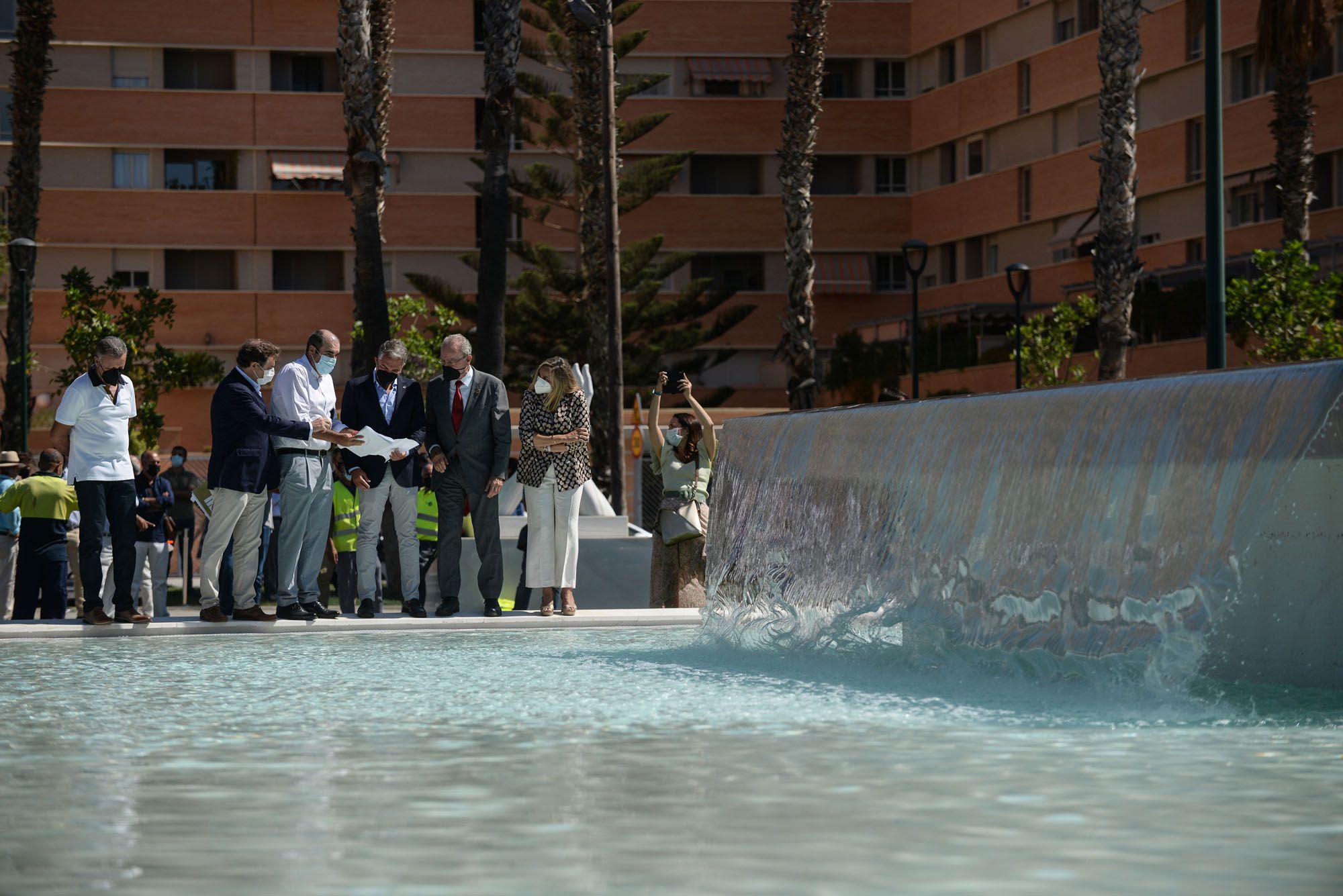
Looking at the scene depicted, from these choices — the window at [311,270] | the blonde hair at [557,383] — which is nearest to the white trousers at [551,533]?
the blonde hair at [557,383]

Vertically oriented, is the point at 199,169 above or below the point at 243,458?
above

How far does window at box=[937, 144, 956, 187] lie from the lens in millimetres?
56125

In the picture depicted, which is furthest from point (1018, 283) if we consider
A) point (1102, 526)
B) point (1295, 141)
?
point (1102, 526)

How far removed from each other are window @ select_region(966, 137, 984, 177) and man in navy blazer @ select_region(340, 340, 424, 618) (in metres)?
42.0

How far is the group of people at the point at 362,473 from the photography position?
42.4 ft

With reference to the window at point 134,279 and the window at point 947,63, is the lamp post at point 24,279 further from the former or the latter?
the window at point 947,63

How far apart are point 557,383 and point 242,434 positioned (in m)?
2.24

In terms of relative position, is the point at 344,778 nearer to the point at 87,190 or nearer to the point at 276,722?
the point at 276,722

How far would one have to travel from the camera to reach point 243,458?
13031mm

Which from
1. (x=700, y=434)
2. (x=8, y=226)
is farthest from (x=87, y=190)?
(x=700, y=434)

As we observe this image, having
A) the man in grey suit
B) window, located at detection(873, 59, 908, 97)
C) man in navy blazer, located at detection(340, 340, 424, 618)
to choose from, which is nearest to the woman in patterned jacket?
the man in grey suit

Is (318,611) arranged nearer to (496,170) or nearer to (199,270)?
(496,170)

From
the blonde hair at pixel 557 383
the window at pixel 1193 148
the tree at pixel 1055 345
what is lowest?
the blonde hair at pixel 557 383

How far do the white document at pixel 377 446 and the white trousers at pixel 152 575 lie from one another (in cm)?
527
